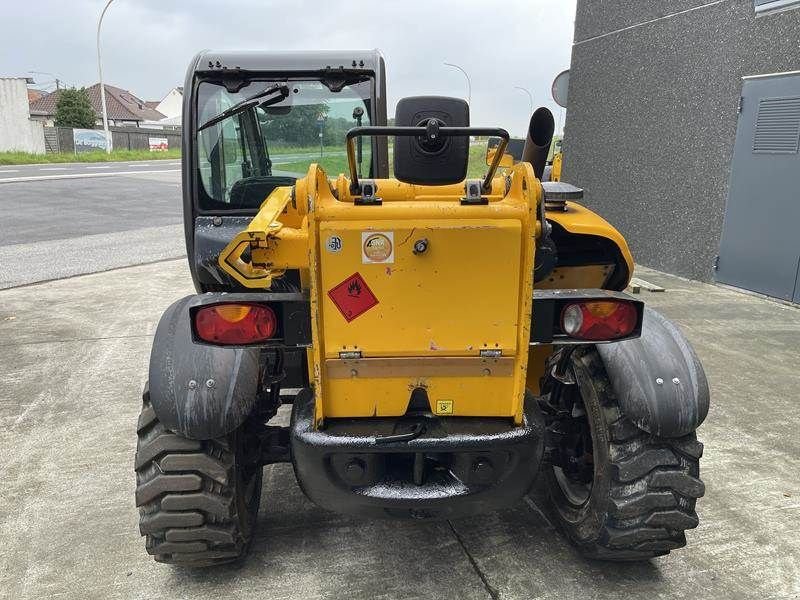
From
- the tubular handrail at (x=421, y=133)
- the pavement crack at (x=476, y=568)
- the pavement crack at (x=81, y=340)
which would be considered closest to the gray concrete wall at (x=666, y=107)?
the tubular handrail at (x=421, y=133)

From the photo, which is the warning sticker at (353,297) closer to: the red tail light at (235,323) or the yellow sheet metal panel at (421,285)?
the yellow sheet metal panel at (421,285)

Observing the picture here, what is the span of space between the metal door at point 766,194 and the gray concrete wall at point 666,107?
167 mm

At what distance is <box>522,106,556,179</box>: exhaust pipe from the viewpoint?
11.2 feet

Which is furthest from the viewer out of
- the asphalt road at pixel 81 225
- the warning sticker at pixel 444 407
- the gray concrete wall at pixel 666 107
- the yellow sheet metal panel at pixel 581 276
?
the asphalt road at pixel 81 225

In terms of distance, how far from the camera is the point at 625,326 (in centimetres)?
229

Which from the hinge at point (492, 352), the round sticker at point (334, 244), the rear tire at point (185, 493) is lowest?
the rear tire at point (185, 493)

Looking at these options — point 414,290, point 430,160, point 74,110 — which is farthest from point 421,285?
point 74,110

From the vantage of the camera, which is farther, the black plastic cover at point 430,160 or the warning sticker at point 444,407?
the black plastic cover at point 430,160

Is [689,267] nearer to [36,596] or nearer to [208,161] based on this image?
[208,161]

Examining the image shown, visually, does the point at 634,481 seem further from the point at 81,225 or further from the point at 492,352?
the point at 81,225

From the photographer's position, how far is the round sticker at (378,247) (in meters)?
2.07

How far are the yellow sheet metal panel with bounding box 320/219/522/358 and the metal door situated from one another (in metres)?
6.38

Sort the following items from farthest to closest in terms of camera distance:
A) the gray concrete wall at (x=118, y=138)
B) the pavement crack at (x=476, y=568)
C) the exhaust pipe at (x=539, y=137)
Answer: the gray concrete wall at (x=118, y=138) → the exhaust pipe at (x=539, y=137) → the pavement crack at (x=476, y=568)

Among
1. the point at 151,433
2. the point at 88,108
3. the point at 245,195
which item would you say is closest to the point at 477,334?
the point at 151,433
